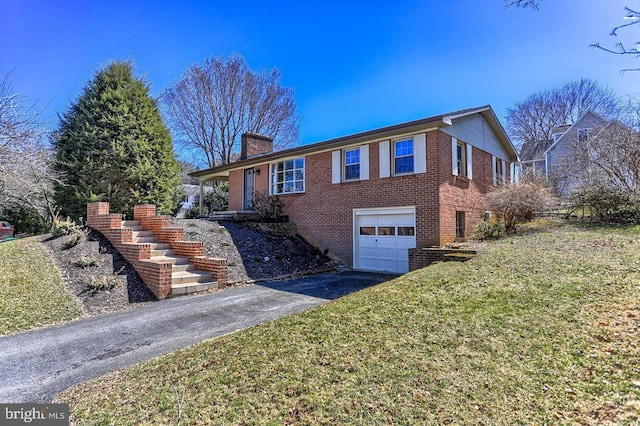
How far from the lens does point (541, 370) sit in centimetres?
277

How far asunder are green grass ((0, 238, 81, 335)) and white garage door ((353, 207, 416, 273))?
8.28 m

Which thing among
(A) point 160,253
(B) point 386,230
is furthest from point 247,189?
(B) point 386,230

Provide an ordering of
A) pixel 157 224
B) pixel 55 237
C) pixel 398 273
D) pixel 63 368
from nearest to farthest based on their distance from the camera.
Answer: pixel 63 368 → pixel 55 237 → pixel 157 224 → pixel 398 273

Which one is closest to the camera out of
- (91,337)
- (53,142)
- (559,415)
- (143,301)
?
(559,415)

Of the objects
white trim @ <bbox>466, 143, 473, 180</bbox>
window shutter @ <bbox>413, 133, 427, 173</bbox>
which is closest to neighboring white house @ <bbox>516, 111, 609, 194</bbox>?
white trim @ <bbox>466, 143, 473, 180</bbox>

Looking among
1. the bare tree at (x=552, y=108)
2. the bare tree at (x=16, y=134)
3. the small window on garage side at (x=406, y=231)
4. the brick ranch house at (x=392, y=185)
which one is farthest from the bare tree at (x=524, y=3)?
the bare tree at (x=552, y=108)

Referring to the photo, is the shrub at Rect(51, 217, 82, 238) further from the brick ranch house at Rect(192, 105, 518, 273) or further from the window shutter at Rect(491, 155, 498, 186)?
the window shutter at Rect(491, 155, 498, 186)

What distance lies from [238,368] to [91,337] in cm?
331

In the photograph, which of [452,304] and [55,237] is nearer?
[452,304]

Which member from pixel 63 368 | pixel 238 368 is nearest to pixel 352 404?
pixel 238 368

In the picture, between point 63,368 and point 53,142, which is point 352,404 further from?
point 53,142

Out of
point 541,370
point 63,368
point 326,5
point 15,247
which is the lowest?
point 63,368

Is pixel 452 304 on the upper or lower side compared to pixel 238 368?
upper

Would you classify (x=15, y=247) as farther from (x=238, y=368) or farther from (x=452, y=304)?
(x=452, y=304)
